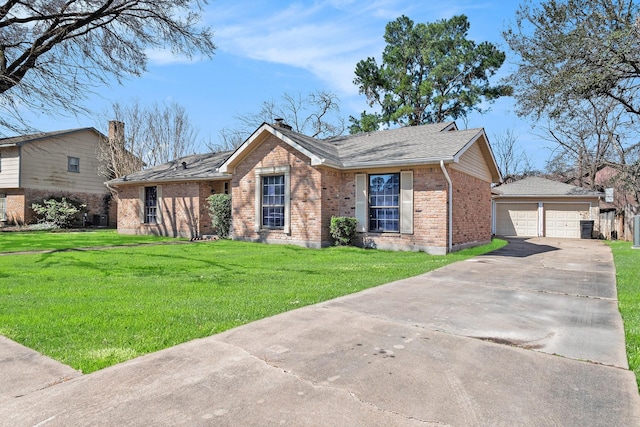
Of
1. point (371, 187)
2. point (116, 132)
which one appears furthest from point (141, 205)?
point (371, 187)

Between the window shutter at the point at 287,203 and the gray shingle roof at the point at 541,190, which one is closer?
the window shutter at the point at 287,203

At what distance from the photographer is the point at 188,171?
18688mm

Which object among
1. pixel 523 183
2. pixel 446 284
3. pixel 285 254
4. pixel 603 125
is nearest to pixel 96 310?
pixel 446 284

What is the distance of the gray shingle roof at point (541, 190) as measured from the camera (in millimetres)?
22013

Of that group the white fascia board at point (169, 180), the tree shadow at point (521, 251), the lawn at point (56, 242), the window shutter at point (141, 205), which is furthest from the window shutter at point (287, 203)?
the window shutter at point (141, 205)

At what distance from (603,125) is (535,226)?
10701 mm

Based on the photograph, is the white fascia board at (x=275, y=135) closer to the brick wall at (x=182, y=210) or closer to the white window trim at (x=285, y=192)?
the white window trim at (x=285, y=192)

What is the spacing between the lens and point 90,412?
97.9 inches

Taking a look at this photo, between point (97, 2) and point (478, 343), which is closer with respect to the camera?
point (478, 343)

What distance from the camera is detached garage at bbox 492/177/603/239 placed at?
22.2 metres

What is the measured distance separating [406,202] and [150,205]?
13437 mm

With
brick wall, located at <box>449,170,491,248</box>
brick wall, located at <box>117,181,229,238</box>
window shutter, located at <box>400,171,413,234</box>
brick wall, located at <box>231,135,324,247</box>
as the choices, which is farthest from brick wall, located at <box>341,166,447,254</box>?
brick wall, located at <box>117,181,229,238</box>

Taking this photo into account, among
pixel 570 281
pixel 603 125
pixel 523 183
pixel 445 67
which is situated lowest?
pixel 570 281

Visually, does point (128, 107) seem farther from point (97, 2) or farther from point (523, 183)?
point (523, 183)
